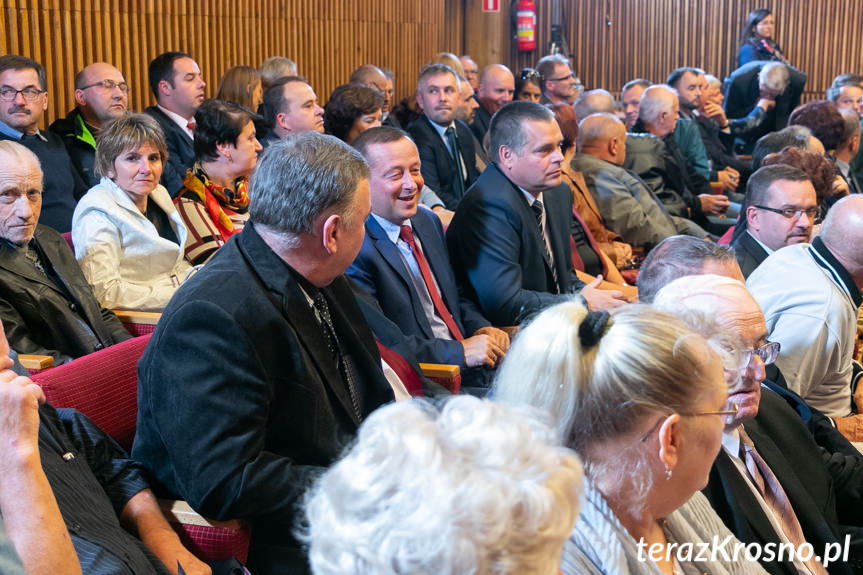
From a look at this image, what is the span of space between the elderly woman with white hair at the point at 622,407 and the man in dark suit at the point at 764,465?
1.37ft

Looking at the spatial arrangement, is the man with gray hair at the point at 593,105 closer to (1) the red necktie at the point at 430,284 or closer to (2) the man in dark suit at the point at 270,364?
(1) the red necktie at the point at 430,284

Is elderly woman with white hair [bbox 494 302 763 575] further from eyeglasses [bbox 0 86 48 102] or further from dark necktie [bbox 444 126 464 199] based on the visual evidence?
dark necktie [bbox 444 126 464 199]

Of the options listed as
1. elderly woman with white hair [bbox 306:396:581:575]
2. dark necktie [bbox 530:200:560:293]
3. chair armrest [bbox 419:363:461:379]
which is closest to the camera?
elderly woman with white hair [bbox 306:396:581:575]

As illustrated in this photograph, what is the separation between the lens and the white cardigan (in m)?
3.27

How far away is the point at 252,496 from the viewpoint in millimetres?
1807

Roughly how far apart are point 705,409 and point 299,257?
3.36ft

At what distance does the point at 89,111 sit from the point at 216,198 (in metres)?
1.26

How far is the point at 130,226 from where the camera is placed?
11.2ft

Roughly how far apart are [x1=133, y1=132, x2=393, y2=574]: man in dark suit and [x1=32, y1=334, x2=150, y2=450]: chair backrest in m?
0.19

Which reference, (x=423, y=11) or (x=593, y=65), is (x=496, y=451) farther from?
(x=593, y=65)

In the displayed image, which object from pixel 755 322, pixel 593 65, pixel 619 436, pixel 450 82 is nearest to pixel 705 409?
pixel 619 436

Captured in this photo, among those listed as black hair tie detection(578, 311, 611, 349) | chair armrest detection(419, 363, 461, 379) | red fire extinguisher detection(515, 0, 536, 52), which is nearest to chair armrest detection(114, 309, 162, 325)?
chair armrest detection(419, 363, 461, 379)

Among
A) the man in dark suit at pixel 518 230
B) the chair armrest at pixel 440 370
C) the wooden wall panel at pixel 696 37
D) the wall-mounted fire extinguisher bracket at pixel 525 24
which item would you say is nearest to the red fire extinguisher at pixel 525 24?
the wall-mounted fire extinguisher bracket at pixel 525 24

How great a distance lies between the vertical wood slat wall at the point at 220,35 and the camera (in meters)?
4.98
